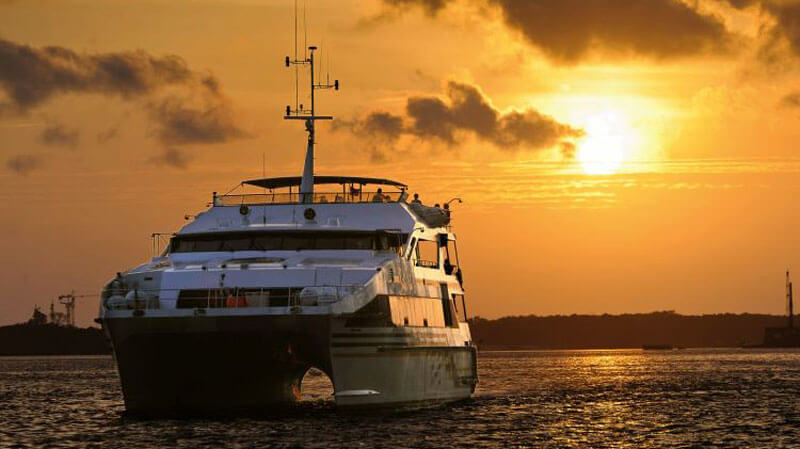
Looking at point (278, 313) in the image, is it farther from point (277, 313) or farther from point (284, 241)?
point (284, 241)

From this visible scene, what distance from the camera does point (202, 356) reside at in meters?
40.3

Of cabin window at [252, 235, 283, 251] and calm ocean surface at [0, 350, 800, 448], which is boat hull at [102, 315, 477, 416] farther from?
cabin window at [252, 235, 283, 251]

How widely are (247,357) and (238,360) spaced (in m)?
0.29

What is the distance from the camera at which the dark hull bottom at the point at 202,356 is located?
129 feet

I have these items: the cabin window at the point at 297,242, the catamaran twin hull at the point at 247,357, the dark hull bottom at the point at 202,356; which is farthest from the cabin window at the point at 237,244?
the dark hull bottom at the point at 202,356

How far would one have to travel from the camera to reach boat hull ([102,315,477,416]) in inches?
1554

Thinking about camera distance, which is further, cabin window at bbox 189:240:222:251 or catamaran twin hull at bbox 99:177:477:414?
cabin window at bbox 189:240:222:251

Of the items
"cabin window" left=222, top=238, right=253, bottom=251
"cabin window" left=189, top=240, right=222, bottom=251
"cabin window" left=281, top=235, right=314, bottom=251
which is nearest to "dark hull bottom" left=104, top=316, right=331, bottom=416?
"cabin window" left=281, top=235, right=314, bottom=251

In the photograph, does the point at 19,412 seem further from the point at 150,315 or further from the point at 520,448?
the point at 520,448

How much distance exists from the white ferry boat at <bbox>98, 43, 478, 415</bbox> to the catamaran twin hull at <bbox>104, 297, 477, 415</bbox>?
4 cm

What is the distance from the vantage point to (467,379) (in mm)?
51906

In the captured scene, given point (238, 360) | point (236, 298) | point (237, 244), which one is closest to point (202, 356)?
point (238, 360)

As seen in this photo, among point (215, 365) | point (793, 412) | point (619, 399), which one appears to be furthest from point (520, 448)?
point (619, 399)

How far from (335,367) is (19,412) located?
2077 cm
